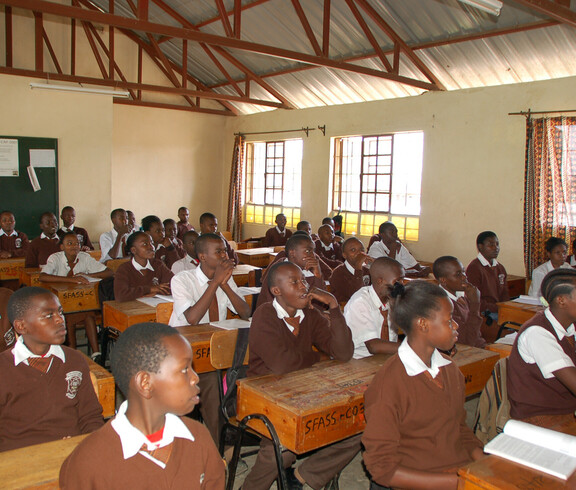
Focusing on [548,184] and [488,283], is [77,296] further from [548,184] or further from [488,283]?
[548,184]

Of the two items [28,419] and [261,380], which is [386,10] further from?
[28,419]

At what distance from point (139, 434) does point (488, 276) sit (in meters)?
4.27

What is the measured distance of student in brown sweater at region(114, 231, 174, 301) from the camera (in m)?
4.02

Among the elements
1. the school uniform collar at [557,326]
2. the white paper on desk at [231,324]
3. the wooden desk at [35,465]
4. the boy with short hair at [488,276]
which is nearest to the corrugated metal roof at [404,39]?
the boy with short hair at [488,276]

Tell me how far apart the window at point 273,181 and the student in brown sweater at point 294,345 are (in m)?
8.48

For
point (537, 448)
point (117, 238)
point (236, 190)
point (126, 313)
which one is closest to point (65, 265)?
point (126, 313)

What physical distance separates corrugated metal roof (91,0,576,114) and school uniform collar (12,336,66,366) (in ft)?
20.1

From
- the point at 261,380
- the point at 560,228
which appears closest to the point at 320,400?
the point at 261,380

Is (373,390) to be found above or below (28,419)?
above

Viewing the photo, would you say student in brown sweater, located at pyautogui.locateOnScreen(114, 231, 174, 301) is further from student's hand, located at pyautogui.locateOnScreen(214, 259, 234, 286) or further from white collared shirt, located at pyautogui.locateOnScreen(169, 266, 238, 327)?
student's hand, located at pyautogui.locateOnScreen(214, 259, 234, 286)

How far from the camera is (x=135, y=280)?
4270 mm

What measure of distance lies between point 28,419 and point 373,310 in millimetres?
1737

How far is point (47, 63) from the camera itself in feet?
31.4

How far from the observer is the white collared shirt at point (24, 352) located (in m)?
1.96
